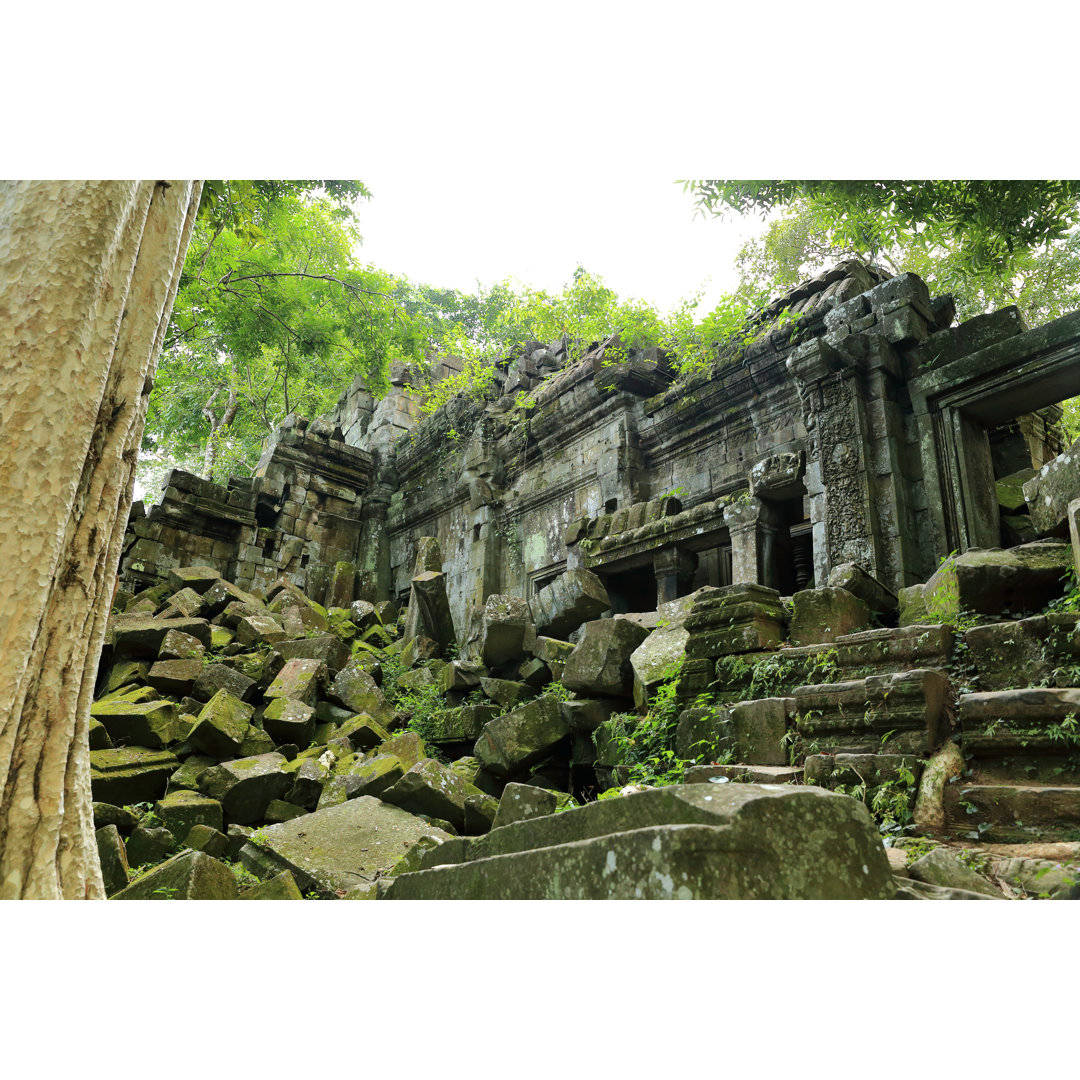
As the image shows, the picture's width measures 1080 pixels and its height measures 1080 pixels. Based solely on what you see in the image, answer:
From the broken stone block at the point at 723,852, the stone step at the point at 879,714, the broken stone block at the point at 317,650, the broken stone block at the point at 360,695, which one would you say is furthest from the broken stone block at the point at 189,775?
the stone step at the point at 879,714

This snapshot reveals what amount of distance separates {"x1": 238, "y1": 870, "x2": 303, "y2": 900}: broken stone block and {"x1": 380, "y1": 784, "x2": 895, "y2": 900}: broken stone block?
2079mm

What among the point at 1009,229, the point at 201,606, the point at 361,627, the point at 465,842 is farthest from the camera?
the point at 361,627

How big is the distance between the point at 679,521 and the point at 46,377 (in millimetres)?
6197

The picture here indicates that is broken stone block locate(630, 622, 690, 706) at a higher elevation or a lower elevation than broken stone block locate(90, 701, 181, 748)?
higher

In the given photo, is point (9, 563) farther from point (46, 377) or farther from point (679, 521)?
point (679, 521)

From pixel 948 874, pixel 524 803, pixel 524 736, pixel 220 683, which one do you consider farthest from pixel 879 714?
pixel 220 683

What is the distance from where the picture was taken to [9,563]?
177 centimetres

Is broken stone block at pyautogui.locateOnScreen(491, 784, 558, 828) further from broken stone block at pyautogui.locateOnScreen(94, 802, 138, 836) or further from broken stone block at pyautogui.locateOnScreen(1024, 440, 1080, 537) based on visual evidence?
broken stone block at pyautogui.locateOnScreen(1024, 440, 1080, 537)

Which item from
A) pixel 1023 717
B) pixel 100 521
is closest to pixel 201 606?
pixel 100 521

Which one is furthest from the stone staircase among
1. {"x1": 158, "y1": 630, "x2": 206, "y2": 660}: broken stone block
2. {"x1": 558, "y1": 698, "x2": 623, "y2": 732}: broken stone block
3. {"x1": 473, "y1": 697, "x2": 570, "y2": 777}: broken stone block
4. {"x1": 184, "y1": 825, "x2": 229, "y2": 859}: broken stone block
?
{"x1": 158, "y1": 630, "x2": 206, "y2": 660}: broken stone block

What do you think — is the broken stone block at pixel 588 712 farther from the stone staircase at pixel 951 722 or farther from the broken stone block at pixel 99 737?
the broken stone block at pixel 99 737

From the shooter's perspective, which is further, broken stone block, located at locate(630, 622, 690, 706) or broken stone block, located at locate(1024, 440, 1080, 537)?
broken stone block, located at locate(630, 622, 690, 706)

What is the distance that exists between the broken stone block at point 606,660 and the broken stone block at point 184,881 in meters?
2.82

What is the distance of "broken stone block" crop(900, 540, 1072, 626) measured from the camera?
4086 millimetres
